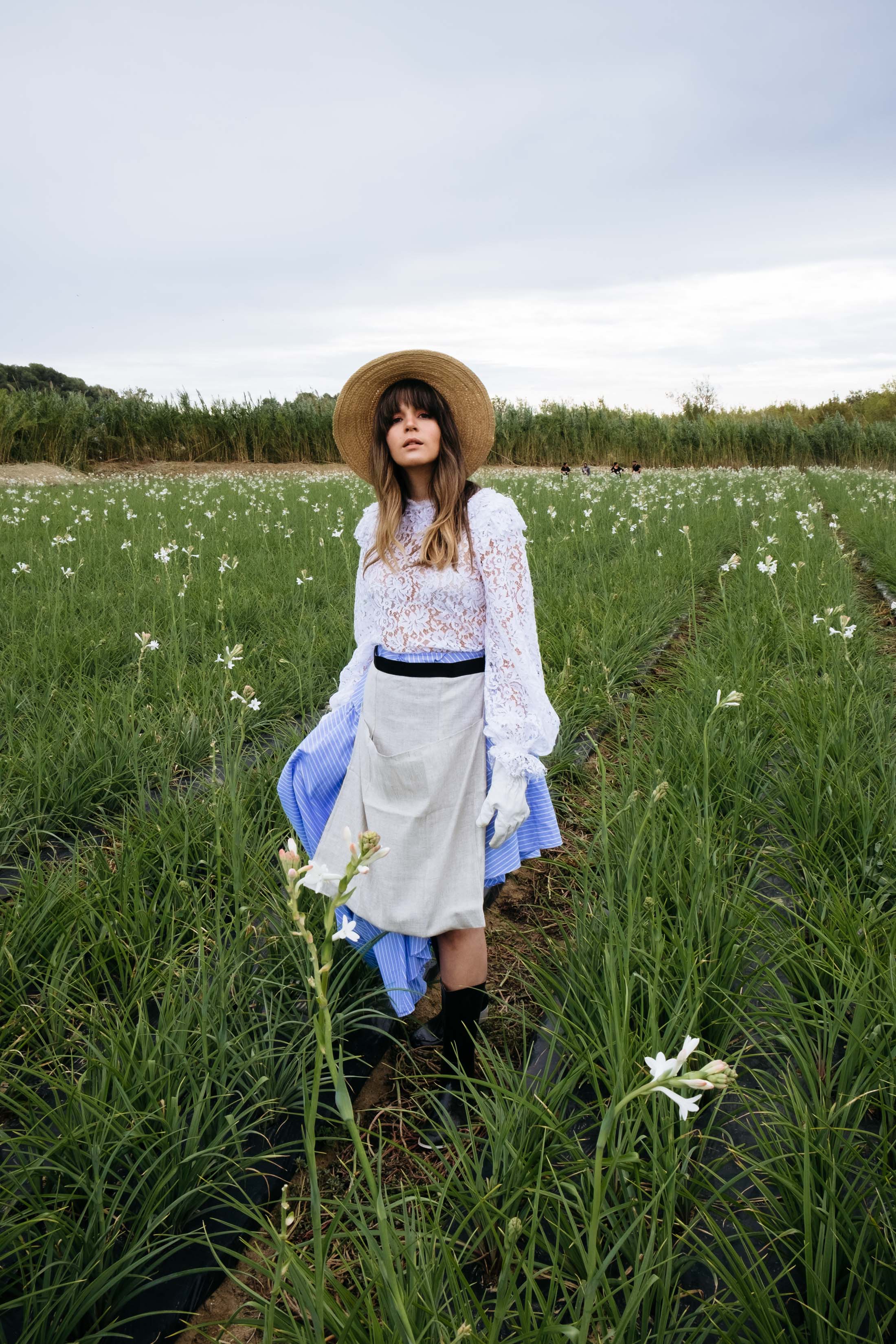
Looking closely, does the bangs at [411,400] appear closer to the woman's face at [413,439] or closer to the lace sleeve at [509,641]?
the woman's face at [413,439]

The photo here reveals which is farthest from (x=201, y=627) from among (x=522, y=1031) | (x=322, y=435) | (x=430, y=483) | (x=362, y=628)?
(x=322, y=435)

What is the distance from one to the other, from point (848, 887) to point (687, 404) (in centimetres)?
4171

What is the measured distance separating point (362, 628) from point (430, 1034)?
43.1 inches

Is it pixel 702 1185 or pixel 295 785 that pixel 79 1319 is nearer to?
pixel 702 1185

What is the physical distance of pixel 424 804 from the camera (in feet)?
→ 6.57

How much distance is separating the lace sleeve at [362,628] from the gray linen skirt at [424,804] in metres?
0.24

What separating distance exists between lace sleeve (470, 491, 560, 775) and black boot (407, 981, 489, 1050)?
671mm

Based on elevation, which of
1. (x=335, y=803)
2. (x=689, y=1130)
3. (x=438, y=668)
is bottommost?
(x=689, y=1130)

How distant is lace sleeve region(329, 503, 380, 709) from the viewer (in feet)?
7.61

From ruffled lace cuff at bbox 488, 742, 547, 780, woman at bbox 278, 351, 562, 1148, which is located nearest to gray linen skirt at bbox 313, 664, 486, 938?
woman at bbox 278, 351, 562, 1148

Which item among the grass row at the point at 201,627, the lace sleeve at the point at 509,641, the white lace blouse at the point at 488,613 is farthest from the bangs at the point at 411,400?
the grass row at the point at 201,627

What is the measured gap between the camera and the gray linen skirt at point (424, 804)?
6.51 feet

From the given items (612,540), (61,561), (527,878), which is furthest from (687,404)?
(527,878)

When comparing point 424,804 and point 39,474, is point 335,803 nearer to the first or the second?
point 424,804
